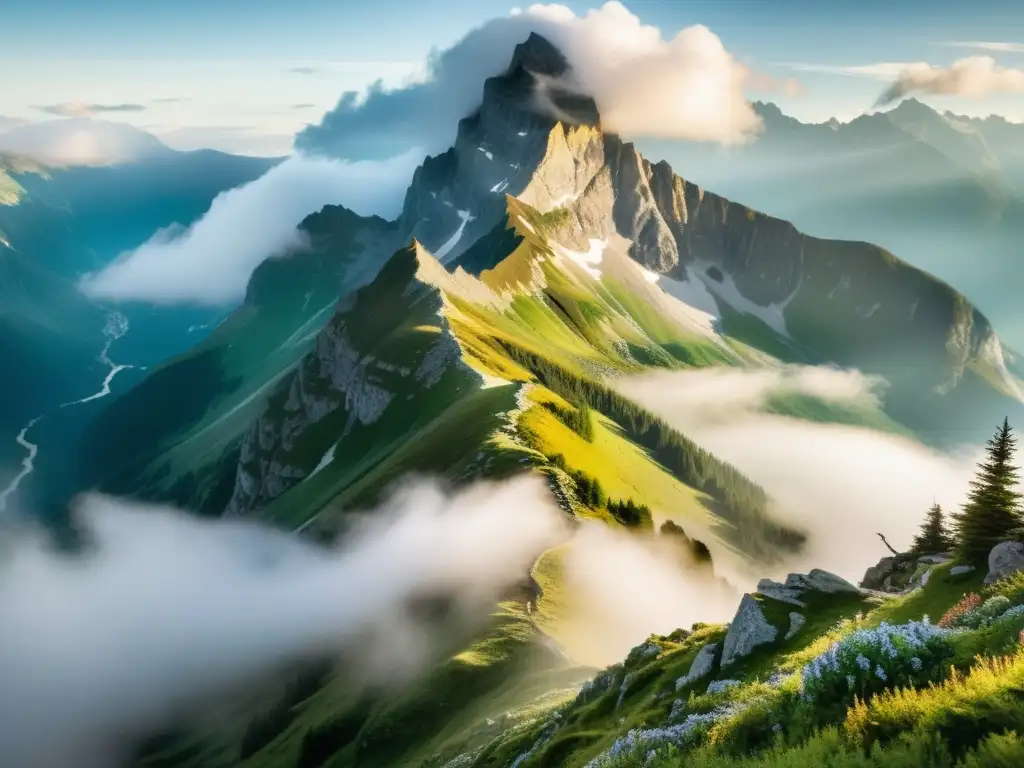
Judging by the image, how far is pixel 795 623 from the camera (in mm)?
36219

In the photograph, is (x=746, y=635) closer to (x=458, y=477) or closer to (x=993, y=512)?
(x=993, y=512)

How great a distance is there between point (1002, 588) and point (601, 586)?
7411 cm

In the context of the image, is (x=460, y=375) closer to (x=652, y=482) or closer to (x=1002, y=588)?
(x=652, y=482)

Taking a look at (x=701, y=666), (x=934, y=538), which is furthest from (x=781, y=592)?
(x=934, y=538)

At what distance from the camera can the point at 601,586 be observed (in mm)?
99688

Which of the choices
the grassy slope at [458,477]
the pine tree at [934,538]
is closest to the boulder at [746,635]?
the grassy slope at [458,477]

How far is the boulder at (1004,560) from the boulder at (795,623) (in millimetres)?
7743

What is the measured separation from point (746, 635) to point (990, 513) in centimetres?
1265

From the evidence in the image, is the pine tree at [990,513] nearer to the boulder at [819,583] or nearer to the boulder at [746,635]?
the boulder at [819,583]

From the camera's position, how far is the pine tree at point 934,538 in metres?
65.5

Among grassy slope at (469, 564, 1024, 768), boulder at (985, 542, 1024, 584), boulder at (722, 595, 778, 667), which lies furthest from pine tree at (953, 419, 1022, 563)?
boulder at (722, 595, 778, 667)

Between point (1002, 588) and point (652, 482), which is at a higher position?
point (652, 482)

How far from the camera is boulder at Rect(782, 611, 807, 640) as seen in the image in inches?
1391

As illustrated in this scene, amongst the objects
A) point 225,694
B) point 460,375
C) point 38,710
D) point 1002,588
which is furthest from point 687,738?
point 38,710
